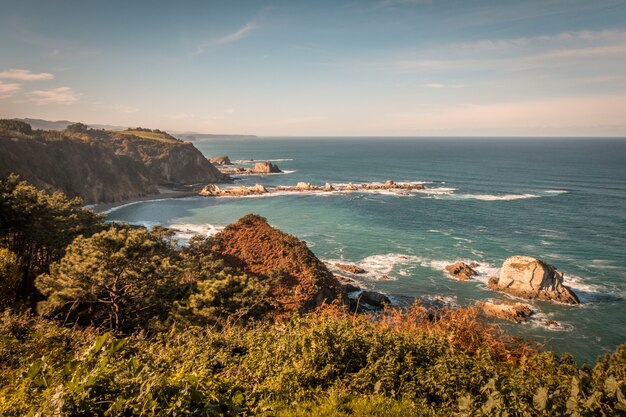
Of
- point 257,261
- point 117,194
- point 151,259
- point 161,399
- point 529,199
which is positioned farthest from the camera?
point 117,194

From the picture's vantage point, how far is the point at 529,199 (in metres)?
78.9

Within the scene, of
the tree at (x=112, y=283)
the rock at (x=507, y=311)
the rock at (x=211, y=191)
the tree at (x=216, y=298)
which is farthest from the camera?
the rock at (x=211, y=191)

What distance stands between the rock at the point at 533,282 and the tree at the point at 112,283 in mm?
34113

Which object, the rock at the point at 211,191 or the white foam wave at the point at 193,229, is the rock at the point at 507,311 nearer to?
the white foam wave at the point at 193,229

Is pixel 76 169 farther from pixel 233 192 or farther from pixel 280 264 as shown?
pixel 280 264

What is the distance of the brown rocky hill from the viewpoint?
83.8 feet

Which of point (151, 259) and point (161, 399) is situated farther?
point (151, 259)

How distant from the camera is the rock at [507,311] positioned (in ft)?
104

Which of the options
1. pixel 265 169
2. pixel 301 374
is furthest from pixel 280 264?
pixel 265 169

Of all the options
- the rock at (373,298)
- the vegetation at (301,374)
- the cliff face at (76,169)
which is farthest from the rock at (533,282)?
the cliff face at (76,169)

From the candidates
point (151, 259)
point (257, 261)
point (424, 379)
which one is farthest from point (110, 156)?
point (424, 379)

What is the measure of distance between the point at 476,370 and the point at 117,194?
92.4m

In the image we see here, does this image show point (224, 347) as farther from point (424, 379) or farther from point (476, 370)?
point (476, 370)

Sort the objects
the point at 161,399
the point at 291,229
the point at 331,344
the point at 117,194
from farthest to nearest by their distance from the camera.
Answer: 1. the point at 117,194
2. the point at 291,229
3. the point at 331,344
4. the point at 161,399
